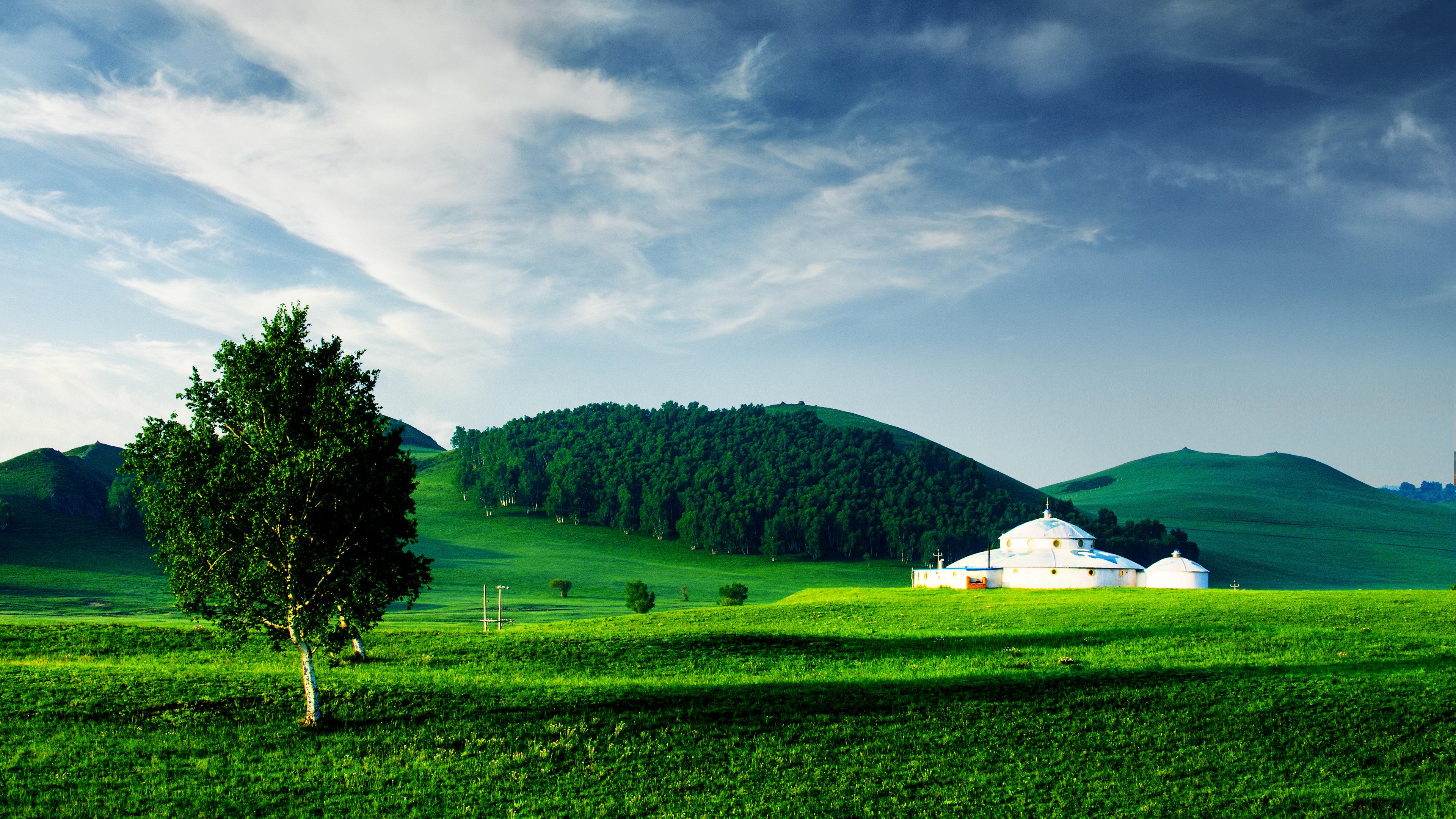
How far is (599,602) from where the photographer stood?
111 m

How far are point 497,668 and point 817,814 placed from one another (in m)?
19.4

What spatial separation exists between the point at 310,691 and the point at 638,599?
6563 cm

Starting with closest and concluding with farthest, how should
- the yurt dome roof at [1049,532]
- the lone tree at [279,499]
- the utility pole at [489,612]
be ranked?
the lone tree at [279,499] → the utility pole at [489,612] → the yurt dome roof at [1049,532]

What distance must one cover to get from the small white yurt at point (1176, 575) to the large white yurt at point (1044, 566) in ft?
2.95

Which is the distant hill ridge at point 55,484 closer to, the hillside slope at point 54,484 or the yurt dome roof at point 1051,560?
the hillside slope at point 54,484

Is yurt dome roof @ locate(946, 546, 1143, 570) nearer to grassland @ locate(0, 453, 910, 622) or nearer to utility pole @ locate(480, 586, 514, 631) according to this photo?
grassland @ locate(0, 453, 910, 622)

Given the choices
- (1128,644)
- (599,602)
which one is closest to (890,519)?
(599,602)

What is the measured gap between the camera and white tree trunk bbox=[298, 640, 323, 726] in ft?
84.7

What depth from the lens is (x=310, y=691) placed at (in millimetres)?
26016

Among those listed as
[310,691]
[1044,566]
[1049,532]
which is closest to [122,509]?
[1049,532]

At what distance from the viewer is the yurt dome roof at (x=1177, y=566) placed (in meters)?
83.1

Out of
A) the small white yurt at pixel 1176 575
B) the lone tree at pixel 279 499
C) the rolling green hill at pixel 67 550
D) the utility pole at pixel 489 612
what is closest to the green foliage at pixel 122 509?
the rolling green hill at pixel 67 550

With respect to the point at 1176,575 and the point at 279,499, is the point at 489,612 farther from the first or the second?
the point at 279,499

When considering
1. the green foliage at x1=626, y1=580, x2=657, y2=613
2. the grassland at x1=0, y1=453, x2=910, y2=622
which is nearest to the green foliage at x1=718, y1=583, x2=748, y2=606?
the grassland at x1=0, y1=453, x2=910, y2=622
